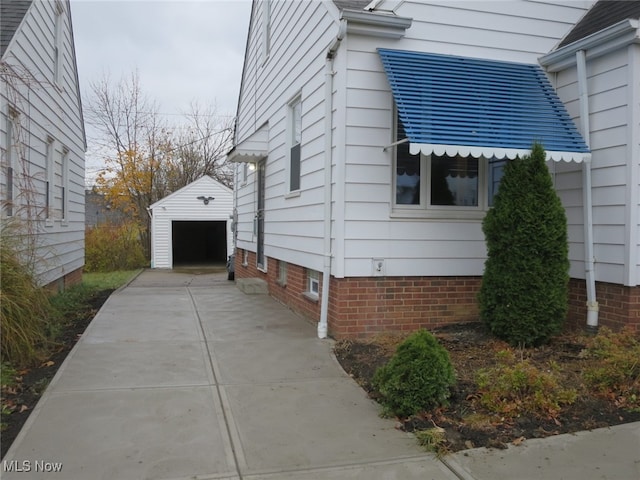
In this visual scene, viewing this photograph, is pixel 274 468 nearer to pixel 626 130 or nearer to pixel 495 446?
pixel 495 446


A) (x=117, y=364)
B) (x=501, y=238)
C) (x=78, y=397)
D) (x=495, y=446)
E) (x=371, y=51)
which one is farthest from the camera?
(x=371, y=51)

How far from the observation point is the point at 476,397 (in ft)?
14.0

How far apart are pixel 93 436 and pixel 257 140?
7725 mm

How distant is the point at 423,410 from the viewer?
405 centimetres

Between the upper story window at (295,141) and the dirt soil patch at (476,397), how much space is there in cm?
332

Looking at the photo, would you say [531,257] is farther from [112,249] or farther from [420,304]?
[112,249]

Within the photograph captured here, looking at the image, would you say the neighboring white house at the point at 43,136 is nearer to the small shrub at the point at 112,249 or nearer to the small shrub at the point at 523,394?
the small shrub at the point at 523,394

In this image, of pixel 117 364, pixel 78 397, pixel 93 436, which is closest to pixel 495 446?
pixel 93 436

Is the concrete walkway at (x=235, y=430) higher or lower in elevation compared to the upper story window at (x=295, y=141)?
lower

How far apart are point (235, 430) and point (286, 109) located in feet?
21.1

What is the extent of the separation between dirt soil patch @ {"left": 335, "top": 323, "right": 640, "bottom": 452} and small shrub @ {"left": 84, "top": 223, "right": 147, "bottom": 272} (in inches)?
798

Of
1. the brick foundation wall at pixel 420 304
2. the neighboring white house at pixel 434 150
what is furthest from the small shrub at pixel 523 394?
the neighboring white house at pixel 434 150

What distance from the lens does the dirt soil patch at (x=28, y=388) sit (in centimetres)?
374

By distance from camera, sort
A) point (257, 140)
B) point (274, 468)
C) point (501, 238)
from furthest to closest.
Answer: point (257, 140) → point (501, 238) → point (274, 468)
